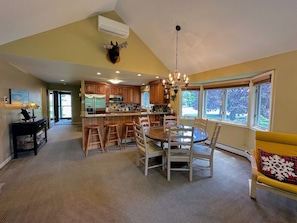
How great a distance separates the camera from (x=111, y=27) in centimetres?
357

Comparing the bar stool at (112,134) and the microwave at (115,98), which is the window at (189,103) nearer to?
the bar stool at (112,134)

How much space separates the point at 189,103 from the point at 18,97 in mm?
5307

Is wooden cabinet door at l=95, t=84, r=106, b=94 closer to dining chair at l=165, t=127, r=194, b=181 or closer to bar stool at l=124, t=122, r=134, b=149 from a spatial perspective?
bar stool at l=124, t=122, r=134, b=149

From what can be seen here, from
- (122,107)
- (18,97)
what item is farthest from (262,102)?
(18,97)

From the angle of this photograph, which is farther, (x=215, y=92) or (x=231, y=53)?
(x=215, y=92)

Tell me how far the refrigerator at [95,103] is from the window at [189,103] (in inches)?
142

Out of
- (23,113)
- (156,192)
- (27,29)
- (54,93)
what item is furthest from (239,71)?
(54,93)

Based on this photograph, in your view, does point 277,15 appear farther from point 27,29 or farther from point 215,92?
point 27,29

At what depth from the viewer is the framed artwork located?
3620mm

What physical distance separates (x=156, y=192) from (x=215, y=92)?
3924mm

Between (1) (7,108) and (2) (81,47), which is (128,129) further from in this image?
(1) (7,108)

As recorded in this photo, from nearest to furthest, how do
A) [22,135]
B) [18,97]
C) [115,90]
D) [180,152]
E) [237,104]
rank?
[180,152] < [22,135] < [18,97] < [237,104] < [115,90]

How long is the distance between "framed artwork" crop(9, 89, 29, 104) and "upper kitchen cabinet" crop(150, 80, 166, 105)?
4370mm

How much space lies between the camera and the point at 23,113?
388cm
